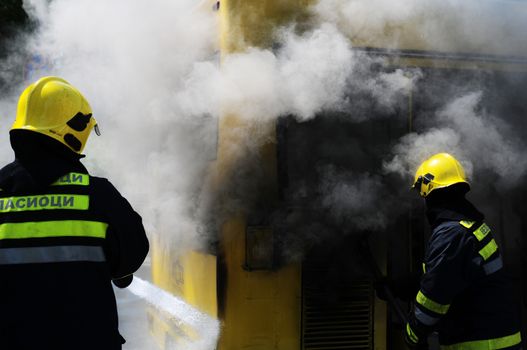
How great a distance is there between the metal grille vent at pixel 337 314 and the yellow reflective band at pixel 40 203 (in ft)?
5.81

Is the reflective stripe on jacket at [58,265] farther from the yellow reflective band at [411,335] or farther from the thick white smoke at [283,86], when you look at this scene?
the yellow reflective band at [411,335]

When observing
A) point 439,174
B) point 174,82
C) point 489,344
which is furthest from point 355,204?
point 174,82

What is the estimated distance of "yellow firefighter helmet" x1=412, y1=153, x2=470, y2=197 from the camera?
321cm

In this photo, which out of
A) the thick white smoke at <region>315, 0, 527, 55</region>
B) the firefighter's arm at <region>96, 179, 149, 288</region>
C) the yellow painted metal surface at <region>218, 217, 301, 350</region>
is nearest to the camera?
the firefighter's arm at <region>96, 179, 149, 288</region>

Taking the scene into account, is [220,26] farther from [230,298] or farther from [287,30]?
[230,298]

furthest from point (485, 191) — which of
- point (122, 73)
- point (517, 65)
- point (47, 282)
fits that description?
point (47, 282)

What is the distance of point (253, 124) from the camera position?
338 cm

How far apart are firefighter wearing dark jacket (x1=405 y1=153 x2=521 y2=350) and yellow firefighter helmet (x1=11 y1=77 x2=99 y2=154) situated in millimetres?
1858

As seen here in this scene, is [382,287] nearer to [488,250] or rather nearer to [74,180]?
[488,250]

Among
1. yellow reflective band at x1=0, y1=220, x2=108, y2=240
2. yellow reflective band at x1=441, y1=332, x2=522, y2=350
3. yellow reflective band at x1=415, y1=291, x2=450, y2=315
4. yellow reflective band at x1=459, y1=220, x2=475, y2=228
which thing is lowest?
yellow reflective band at x1=441, y1=332, x2=522, y2=350

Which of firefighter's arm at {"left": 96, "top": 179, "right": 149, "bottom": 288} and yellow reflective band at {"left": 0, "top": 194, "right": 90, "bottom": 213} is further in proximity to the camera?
firefighter's arm at {"left": 96, "top": 179, "right": 149, "bottom": 288}

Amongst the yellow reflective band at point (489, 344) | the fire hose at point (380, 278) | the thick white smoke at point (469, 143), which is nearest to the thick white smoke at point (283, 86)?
the thick white smoke at point (469, 143)

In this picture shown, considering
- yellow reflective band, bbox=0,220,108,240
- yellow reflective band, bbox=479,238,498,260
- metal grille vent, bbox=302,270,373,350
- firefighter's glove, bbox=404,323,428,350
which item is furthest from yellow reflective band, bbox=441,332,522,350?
yellow reflective band, bbox=0,220,108,240

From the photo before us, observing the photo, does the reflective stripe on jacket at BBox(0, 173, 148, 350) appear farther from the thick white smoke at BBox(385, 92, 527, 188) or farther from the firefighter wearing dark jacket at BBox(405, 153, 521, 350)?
the thick white smoke at BBox(385, 92, 527, 188)
